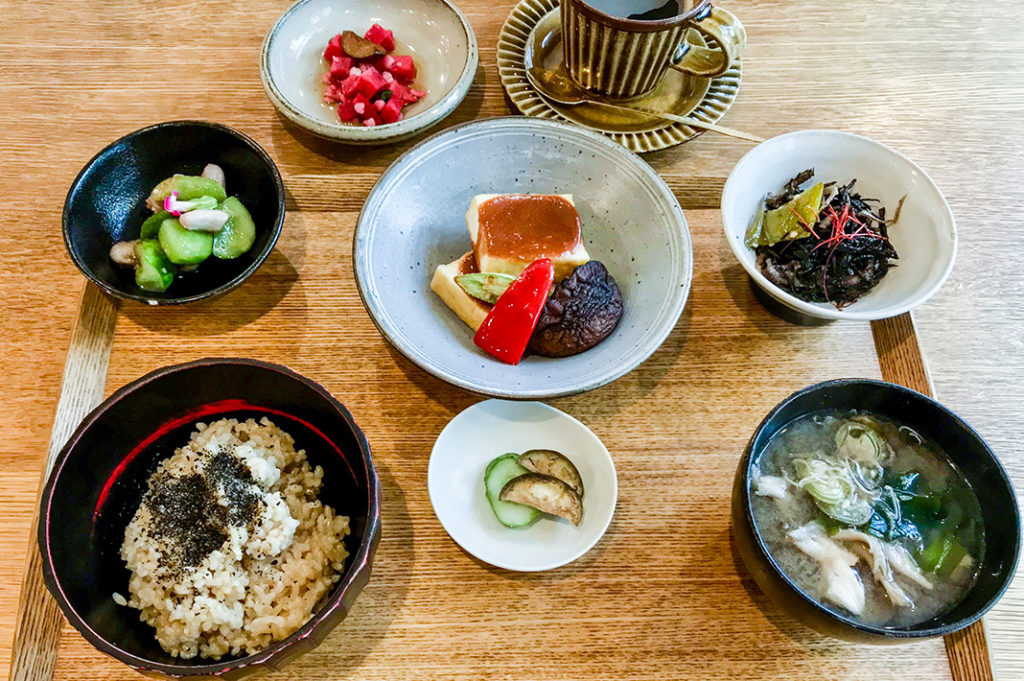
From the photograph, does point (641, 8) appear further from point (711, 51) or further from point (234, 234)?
point (234, 234)

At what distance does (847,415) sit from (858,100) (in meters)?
1.24

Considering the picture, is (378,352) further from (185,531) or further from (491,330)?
(185,531)

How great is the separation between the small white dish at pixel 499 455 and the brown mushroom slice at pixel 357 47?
1199mm

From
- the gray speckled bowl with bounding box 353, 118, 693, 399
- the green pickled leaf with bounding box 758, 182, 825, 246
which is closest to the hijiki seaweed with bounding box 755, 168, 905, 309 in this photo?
the green pickled leaf with bounding box 758, 182, 825, 246

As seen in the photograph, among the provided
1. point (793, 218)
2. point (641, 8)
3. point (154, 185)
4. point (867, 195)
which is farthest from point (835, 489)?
point (154, 185)

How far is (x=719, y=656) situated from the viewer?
1.44m

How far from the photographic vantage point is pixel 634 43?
1.87m

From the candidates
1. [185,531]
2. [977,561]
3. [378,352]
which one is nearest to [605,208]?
[378,352]

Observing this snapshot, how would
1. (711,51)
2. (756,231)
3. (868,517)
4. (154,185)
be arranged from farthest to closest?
1. (711,51)
2. (154,185)
3. (756,231)
4. (868,517)

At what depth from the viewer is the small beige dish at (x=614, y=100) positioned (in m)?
2.02

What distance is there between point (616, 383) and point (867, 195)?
846 mm

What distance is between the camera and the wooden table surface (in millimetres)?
1449

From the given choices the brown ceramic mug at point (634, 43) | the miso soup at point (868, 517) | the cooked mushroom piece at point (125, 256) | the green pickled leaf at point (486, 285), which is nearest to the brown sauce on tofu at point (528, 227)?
the green pickled leaf at point (486, 285)

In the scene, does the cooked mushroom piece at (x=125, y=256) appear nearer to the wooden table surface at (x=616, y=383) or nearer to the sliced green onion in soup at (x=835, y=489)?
the wooden table surface at (x=616, y=383)
